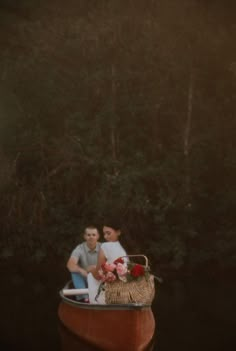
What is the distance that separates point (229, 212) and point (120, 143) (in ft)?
8.20

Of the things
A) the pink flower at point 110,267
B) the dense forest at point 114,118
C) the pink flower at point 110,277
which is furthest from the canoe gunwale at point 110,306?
the dense forest at point 114,118

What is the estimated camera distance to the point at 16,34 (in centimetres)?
1310

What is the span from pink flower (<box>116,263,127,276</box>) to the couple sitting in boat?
425 millimetres

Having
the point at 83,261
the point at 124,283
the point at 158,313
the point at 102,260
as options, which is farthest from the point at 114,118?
the point at 124,283

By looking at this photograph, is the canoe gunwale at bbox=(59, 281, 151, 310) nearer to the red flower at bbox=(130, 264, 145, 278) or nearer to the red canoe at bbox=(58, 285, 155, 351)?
the red canoe at bbox=(58, 285, 155, 351)

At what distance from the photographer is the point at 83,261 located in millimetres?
7074

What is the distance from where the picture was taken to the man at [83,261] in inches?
273

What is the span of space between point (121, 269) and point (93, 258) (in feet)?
4.12

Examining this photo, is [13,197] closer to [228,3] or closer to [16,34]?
[16,34]

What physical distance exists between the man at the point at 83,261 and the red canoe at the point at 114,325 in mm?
359

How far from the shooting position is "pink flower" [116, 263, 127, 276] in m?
5.82

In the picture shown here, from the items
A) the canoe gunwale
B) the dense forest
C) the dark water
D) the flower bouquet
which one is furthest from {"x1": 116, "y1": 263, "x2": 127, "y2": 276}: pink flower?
the dense forest

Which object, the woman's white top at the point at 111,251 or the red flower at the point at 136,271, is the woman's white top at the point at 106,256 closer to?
the woman's white top at the point at 111,251

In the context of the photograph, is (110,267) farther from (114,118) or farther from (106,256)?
(114,118)
